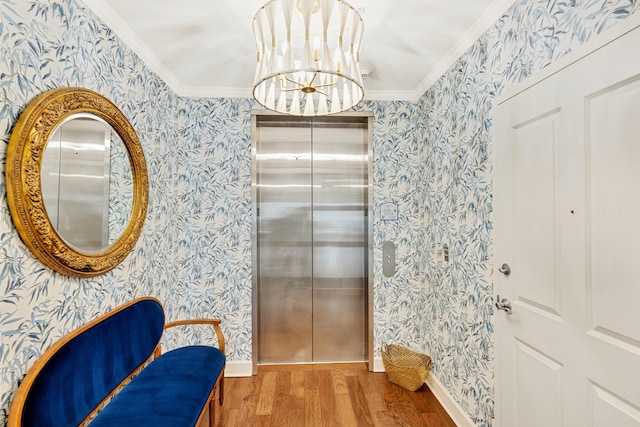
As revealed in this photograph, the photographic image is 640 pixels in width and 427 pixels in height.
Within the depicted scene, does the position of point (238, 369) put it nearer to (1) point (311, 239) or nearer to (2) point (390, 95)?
(1) point (311, 239)

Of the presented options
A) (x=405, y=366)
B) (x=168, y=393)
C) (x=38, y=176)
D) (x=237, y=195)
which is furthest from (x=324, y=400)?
(x=38, y=176)

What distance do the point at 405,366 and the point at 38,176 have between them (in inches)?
106

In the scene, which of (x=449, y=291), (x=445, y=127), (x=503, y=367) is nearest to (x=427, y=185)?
(x=445, y=127)

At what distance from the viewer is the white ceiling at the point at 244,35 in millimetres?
1685

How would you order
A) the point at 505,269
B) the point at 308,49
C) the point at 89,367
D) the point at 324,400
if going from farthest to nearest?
the point at 324,400 → the point at 505,269 → the point at 89,367 → the point at 308,49

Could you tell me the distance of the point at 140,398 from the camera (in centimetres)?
156

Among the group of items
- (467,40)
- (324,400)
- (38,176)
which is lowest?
(324,400)

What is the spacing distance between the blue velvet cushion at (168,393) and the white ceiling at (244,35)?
6.68 feet

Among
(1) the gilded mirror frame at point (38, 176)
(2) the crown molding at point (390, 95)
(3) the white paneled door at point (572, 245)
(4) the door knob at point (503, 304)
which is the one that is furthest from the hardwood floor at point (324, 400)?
(2) the crown molding at point (390, 95)

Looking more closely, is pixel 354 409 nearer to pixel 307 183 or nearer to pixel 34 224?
pixel 307 183

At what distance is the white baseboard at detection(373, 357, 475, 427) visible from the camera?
2010 mm

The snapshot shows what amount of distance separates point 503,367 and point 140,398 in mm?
1898

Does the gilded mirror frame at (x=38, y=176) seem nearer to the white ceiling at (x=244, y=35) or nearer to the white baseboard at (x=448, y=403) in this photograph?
the white ceiling at (x=244, y=35)

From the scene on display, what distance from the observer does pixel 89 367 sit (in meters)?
1.43
